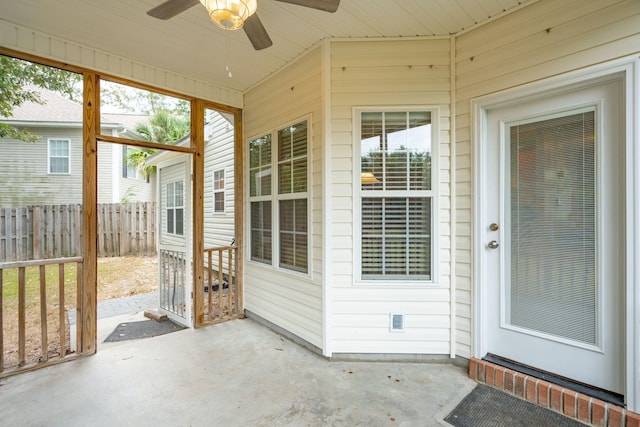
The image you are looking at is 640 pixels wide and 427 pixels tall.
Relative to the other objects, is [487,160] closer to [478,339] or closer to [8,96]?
[478,339]

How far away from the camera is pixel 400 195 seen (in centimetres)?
256

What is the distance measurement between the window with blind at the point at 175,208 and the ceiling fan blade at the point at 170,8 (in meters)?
2.10

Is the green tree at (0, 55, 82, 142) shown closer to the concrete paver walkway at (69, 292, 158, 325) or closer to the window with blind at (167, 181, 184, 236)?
the window with blind at (167, 181, 184, 236)

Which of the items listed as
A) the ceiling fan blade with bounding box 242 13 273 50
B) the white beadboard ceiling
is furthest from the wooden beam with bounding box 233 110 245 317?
the ceiling fan blade with bounding box 242 13 273 50

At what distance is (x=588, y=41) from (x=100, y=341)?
5001mm

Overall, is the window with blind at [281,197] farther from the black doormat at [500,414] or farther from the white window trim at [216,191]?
the white window trim at [216,191]

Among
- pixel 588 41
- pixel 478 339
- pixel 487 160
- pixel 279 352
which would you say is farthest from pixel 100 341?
pixel 588 41

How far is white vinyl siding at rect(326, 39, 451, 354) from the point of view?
2.51m

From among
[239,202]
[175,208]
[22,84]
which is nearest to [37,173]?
[22,84]

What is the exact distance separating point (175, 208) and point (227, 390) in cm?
234

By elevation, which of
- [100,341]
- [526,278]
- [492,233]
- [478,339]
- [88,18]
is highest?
[88,18]

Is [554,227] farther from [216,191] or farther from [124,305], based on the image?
[216,191]

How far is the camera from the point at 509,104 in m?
2.24

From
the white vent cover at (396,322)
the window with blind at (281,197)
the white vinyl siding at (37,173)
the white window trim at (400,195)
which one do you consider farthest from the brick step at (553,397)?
the white vinyl siding at (37,173)
